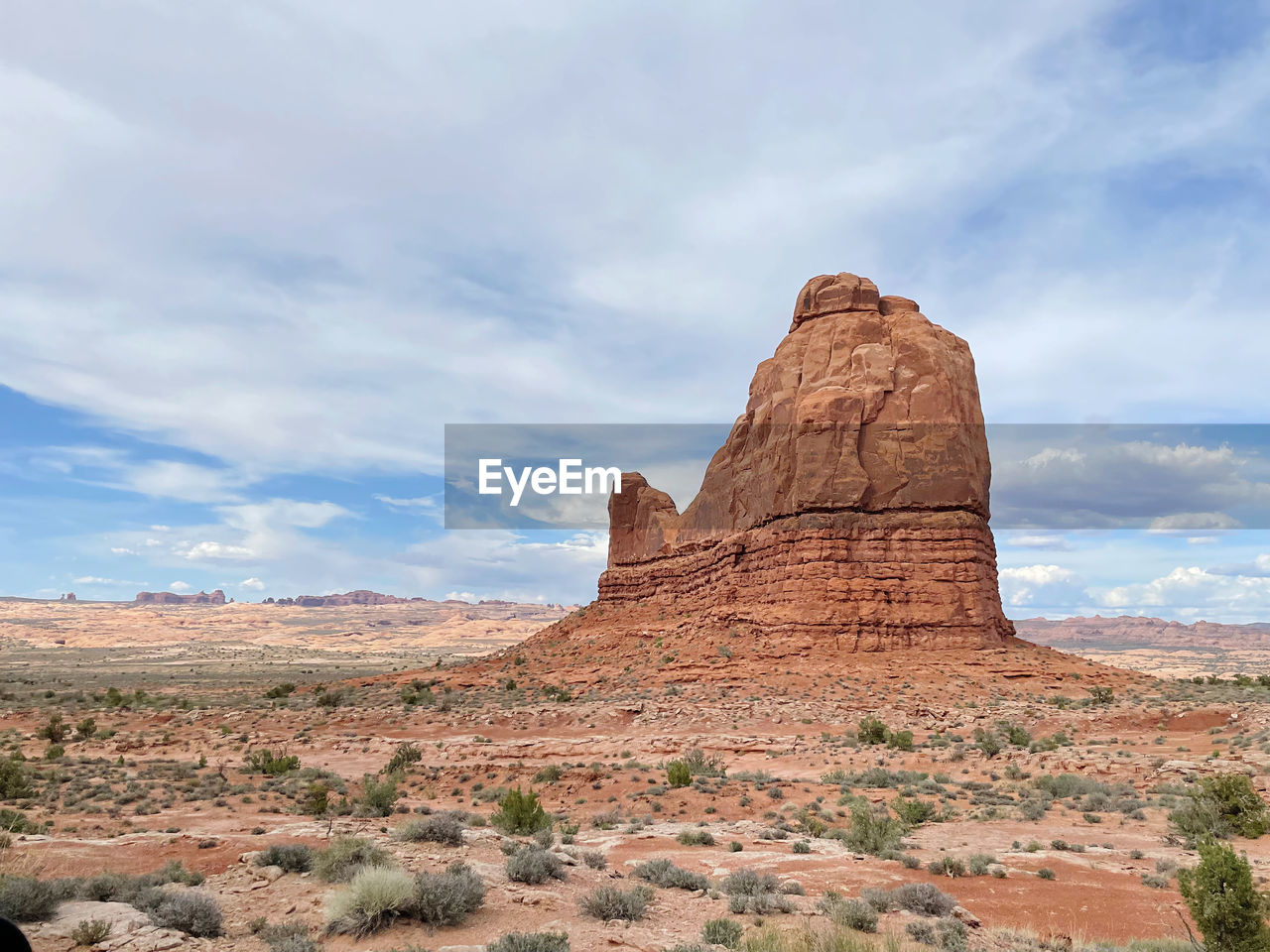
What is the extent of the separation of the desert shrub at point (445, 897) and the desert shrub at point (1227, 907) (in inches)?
272

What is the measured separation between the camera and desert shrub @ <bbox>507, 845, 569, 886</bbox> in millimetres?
8570

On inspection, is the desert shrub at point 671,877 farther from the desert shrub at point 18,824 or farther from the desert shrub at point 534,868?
the desert shrub at point 18,824

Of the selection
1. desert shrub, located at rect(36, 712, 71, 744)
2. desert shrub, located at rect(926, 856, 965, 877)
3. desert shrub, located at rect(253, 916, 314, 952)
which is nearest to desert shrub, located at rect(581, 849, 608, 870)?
desert shrub, located at rect(253, 916, 314, 952)

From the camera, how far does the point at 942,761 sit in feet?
65.6

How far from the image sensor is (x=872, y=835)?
11.9 metres

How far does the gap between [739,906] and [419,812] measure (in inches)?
286

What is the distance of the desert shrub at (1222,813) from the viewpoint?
12.2 meters

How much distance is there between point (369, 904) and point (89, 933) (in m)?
2.29

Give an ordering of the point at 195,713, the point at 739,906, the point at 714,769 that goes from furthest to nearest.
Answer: the point at 195,713 < the point at 714,769 < the point at 739,906

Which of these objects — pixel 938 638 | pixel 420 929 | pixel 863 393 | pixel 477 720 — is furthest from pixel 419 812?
pixel 863 393

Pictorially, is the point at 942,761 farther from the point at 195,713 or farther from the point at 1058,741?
the point at 195,713

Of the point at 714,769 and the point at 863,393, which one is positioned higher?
the point at 863,393

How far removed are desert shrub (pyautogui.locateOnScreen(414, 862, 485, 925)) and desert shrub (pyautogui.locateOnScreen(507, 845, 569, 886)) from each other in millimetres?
849

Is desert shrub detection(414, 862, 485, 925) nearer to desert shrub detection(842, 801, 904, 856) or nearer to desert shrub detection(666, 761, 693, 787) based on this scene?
desert shrub detection(842, 801, 904, 856)
